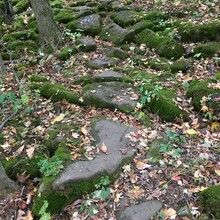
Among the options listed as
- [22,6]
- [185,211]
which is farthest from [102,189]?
[22,6]

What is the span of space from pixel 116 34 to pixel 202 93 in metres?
3.97

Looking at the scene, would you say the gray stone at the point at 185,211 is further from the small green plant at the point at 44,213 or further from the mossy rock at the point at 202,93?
the mossy rock at the point at 202,93

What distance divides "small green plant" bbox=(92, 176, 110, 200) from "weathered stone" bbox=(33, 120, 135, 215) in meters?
0.06

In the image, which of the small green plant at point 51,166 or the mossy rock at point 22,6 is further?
the mossy rock at point 22,6

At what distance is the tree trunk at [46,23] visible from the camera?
26.6 ft

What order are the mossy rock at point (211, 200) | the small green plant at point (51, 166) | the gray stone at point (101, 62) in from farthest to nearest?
the gray stone at point (101, 62) → the small green plant at point (51, 166) → the mossy rock at point (211, 200)

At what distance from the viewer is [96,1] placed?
11.1 m

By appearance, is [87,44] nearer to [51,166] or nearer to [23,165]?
[23,165]

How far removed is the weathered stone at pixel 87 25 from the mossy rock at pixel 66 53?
4.09ft

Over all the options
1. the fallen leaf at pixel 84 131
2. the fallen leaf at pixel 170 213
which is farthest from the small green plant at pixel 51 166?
the fallen leaf at pixel 170 213

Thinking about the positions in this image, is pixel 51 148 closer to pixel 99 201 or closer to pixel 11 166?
pixel 11 166

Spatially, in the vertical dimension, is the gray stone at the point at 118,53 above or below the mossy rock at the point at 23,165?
above

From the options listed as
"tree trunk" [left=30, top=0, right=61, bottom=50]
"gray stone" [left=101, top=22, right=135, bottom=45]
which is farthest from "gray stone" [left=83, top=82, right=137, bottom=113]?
"tree trunk" [left=30, top=0, right=61, bottom=50]

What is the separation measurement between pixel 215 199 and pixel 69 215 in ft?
6.05
